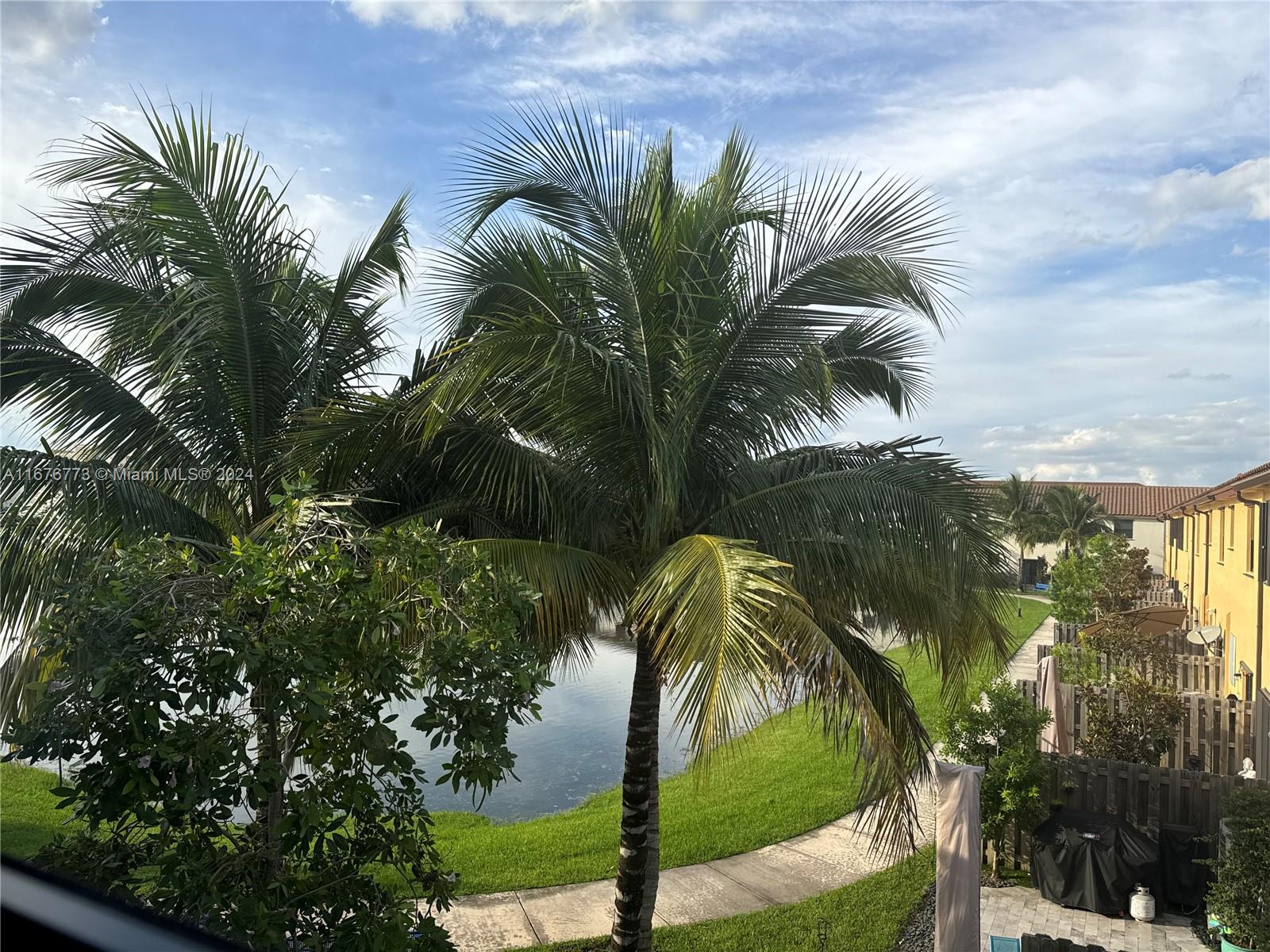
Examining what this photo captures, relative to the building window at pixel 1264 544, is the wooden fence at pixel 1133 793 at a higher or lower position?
lower

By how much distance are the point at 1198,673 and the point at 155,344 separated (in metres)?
19.3

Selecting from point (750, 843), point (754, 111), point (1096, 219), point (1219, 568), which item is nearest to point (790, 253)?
point (754, 111)

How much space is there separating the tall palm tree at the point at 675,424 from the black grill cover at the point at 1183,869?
3.60m

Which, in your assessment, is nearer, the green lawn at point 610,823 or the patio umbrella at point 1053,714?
the green lawn at point 610,823

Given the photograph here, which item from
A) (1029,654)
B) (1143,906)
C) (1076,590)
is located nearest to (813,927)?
(1143,906)

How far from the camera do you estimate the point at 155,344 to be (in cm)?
788

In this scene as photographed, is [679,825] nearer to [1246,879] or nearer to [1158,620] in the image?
[1246,879]

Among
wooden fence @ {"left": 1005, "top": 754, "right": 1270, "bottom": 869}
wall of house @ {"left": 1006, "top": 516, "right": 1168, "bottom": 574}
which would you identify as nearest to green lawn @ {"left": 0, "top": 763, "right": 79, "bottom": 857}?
wooden fence @ {"left": 1005, "top": 754, "right": 1270, "bottom": 869}

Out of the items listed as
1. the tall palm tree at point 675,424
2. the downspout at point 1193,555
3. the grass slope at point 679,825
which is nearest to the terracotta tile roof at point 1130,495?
the downspout at point 1193,555

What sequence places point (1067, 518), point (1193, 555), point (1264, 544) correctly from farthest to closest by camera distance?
point (1067, 518) → point (1193, 555) → point (1264, 544)

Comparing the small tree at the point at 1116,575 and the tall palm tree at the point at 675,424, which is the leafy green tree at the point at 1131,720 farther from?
the small tree at the point at 1116,575

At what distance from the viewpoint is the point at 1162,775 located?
966 centimetres

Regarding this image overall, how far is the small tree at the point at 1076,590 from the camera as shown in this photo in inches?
934

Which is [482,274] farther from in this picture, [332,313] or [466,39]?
[466,39]
